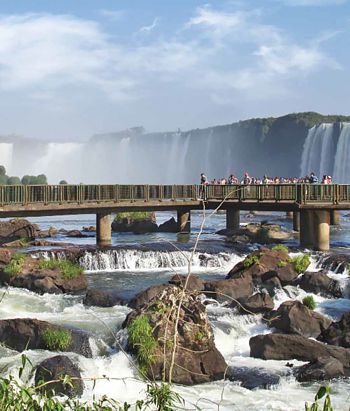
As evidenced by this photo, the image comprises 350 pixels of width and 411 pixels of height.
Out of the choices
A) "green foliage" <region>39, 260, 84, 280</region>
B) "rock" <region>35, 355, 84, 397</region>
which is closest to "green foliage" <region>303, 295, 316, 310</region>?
"green foliage" <region>39, 260, 84, 280</region>

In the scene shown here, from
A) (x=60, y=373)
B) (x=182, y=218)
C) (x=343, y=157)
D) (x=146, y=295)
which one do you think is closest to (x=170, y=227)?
(x=182, y=218)

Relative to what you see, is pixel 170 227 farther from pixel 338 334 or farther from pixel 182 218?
pixel 338 334

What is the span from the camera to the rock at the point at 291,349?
14.2m

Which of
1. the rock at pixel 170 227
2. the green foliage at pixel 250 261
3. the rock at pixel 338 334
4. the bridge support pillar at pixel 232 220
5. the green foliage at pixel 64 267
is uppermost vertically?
the bridge support pillar at pixel 232 220

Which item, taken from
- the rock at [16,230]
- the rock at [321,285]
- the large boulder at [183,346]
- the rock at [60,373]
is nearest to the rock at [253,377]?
the large boulder at [183,346]

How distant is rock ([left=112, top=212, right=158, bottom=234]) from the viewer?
136 feet

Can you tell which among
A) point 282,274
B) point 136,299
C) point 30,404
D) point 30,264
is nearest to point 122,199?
point 30,264

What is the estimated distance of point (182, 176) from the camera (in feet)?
391

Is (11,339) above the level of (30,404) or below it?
below

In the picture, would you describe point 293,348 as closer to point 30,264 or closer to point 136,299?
point 136,299

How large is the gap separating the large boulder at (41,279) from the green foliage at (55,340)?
6477mm

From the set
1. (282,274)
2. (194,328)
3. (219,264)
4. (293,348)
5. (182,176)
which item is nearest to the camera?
(194,328)

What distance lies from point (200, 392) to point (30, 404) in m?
8.35

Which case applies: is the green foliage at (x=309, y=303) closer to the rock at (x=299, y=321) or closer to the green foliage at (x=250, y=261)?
the rock at (x=299, y=321)
